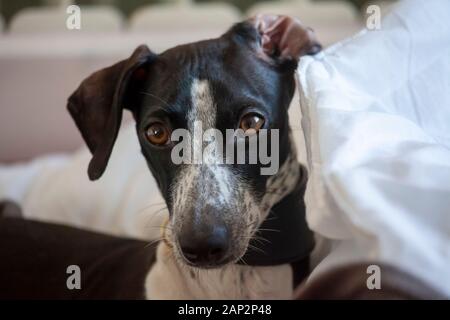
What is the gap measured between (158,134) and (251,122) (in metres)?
0.17

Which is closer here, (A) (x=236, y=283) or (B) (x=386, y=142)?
(B) (x=386, y=142)

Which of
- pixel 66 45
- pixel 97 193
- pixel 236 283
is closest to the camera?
pixel 236 283

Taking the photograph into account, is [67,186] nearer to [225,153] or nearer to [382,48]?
[225,153]

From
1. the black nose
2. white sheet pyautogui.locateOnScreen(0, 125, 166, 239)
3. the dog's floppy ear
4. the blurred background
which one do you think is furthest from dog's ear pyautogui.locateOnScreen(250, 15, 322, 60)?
the blurred background

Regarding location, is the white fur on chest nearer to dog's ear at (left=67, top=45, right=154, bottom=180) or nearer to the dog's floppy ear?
dog's ear at (left=67, top=45, right=154, bottom=180)

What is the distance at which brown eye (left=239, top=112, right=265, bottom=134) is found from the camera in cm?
99

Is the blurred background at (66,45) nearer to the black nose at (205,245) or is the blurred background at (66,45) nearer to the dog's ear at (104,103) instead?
the dog's ear at (104,103)

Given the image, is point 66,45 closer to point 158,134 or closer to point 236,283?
point 158,134

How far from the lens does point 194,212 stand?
3.00 feet

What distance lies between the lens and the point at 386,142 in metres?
0.81

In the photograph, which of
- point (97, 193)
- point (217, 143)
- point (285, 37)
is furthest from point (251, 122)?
point (97, 193)

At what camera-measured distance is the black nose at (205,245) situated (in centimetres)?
89
